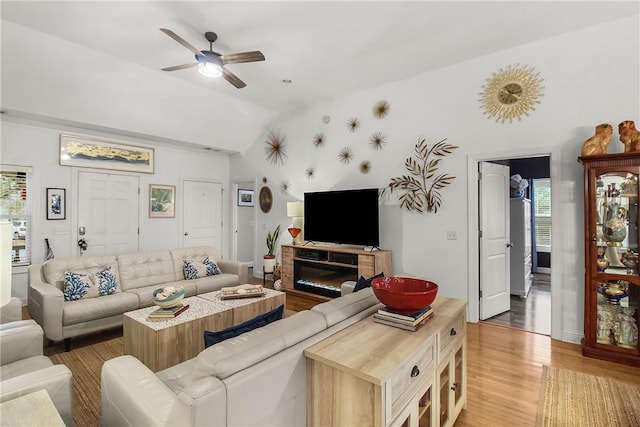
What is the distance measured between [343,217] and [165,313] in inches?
109

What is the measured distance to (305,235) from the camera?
5.22 metres

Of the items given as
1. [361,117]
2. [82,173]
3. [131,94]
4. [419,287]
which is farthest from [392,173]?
[82,173]

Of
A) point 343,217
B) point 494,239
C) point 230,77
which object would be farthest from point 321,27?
point 494,239

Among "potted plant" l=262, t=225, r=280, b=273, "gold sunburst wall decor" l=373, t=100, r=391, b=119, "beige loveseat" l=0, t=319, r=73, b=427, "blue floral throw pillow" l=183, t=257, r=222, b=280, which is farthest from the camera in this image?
"potted plant" l=262, t=225, r=280, b=273

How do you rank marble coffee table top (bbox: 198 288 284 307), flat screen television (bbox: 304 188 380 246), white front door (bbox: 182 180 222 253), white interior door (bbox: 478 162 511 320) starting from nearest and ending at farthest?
marble coffee table top (bbox: 198 288 284 307)
white interior door (bbox: 478 162 511 320)
flat screen television (bbox: 304 188 380 246)
white front door (bbox: 182 180 222 253)

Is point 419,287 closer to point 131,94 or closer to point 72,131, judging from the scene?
point 131,94

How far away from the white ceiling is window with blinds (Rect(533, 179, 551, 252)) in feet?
16.5

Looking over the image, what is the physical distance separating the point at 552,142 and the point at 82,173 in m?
6.50

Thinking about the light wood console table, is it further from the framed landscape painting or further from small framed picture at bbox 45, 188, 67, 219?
the framed landscape painting

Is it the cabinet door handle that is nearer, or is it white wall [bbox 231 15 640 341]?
the cabinet door handle

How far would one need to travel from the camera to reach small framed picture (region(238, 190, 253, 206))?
24.1 feet

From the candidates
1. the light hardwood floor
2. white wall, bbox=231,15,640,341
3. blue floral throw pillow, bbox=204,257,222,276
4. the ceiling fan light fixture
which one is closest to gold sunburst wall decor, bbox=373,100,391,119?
white wall, bbox=231,15,640,341

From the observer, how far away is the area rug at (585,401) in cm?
206

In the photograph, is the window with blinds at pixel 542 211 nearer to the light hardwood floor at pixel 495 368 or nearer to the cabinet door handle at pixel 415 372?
the light hardwood floor at pixel 495 368
